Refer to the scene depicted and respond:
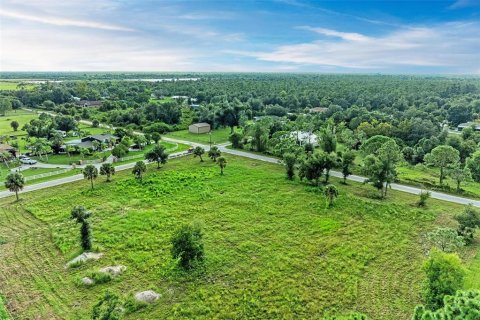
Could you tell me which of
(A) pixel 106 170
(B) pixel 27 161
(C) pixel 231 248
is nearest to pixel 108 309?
(C) pixel 231 248

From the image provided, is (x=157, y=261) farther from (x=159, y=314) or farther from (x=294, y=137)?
(x=294, y=137)

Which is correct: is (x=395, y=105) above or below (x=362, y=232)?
above

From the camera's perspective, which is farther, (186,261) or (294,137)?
(294,137)

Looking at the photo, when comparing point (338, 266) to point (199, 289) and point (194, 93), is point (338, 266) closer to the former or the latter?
point (199, 289)

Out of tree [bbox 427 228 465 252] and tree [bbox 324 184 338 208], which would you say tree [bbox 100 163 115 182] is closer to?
tree [bbox 324 184 338 208]

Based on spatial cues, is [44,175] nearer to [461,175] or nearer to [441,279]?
[441,279]

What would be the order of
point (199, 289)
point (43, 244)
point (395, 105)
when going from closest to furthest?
1. point (199, 289)
2. point (43, 244)
3. point (395, 105)

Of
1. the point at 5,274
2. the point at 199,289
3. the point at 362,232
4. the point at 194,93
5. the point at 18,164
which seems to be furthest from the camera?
the point at 194,93

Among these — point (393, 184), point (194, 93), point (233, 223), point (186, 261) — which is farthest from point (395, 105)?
point (186, 261)
